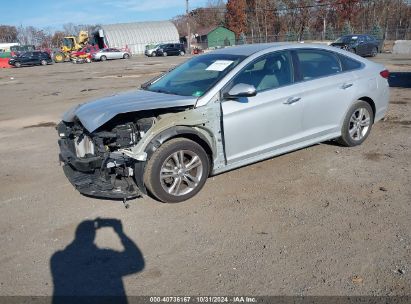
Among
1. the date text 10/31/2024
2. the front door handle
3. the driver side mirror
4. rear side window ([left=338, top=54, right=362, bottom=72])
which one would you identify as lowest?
the date text 10/31/2024

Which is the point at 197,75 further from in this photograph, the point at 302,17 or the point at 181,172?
the point at 302,17

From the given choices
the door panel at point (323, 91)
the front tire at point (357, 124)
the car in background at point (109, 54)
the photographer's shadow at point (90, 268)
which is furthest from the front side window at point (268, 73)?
the car in background at point (109, 54)

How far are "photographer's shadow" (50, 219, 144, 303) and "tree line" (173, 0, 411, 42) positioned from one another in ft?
166

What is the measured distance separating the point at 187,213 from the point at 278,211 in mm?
982

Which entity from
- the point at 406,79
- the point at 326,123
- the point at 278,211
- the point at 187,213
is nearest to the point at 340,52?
the point at 326,123

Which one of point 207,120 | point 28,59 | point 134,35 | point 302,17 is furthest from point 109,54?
point 207,120

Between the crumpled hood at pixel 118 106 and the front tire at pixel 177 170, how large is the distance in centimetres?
44

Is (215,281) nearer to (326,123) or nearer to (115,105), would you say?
(115,105)

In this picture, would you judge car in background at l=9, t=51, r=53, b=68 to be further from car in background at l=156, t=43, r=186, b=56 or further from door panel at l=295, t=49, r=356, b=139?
door panel at l=295, t=49, r=356, b=139

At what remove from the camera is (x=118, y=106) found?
173 inches

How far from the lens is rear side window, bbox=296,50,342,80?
17.4ft

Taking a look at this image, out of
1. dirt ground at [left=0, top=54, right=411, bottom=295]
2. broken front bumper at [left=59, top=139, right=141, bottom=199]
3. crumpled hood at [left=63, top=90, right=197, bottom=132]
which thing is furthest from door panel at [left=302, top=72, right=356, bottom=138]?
broken front bumper at [left=59, top=139, right=141, bottom=199]

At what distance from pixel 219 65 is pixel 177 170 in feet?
5.04

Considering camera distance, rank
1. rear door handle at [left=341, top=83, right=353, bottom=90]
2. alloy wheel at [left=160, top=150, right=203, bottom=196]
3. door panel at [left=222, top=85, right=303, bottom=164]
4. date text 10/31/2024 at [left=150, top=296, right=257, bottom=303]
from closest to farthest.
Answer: date text 10/31/2024 at [left=150, top=296, right=257, bottom=303] → alloy wheel at [left=160, top=150, right=203, bottom=196] → door panel at [left=222, top=85, right=303, bottom=164] → rear door handle at [left=341, top=83, right=353, bottom=90]
